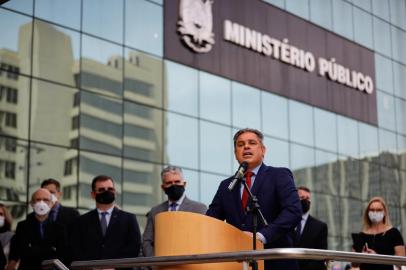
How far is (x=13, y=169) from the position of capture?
20.0 m

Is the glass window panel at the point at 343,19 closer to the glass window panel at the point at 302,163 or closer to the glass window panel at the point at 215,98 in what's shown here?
the glass window panel at the point at 302,163

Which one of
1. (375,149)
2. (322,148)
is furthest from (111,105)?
(375,149)

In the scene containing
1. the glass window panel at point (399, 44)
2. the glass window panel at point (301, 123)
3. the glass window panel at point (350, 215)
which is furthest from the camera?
the glass window panel at point (399, 44)

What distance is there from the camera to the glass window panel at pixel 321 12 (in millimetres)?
33531

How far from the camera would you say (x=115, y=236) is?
29.1 feet

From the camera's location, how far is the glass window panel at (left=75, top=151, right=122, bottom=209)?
71.7 ft

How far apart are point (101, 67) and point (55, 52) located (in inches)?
72.0

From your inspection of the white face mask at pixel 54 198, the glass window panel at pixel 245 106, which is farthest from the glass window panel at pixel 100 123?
the white face mask at pixel 54 198

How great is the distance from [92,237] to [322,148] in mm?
24943

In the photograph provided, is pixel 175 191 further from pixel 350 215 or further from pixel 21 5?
pixel 350 215

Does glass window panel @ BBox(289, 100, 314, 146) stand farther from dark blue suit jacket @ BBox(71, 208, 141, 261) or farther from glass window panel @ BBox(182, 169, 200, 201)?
dark blue suit jacket @ BBox(71, 208, 141, 261)

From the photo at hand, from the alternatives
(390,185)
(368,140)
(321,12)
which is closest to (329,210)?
(368,140)

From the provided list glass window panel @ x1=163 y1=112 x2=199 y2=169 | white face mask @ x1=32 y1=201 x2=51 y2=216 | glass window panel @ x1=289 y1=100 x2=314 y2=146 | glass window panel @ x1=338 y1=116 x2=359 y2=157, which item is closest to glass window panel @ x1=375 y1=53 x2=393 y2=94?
glass window panel @ x1=338 y1=116 x2=359 y2=157

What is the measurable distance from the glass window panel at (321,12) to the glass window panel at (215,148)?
330 inches
